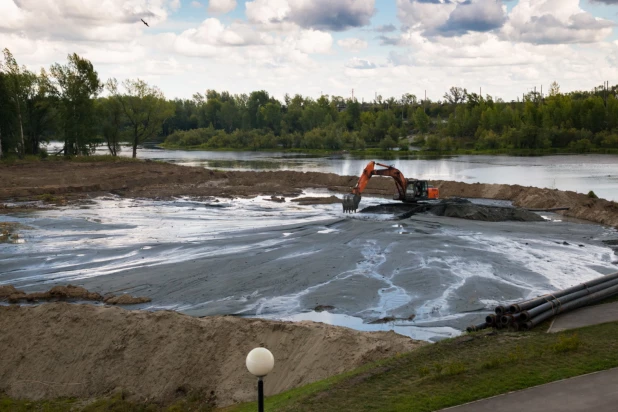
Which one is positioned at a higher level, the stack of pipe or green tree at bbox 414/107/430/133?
green tree at bbox 414/107/430/133

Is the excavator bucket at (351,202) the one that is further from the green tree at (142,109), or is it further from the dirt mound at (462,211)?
the green tree at (142,109)

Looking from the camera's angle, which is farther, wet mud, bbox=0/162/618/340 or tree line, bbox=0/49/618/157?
tree line, bbox=0/49/618/157

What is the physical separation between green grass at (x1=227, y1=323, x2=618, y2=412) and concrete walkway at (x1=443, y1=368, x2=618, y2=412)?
0.23 metres

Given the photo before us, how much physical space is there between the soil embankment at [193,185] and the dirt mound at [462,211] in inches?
180

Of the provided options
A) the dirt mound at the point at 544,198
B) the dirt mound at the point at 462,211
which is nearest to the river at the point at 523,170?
the dirt mound at the point at 544,198

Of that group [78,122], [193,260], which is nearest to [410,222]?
[193,260]

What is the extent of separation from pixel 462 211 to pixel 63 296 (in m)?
24.5

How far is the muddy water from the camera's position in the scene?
68.2 ft

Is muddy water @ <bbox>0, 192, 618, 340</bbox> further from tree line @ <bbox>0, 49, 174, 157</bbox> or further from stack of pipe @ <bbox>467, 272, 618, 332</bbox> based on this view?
tree line @ <bbox>0, 49, 174, 157</bbox>

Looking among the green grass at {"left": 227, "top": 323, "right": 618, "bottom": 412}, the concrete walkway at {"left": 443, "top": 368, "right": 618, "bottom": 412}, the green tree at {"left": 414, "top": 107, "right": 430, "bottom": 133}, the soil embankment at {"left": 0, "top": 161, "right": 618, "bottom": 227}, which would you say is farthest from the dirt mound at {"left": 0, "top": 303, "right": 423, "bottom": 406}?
the green tree at {"left": 414, "top": 107, "right": 430, "bottom": 133}

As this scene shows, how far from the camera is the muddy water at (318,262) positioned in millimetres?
20781

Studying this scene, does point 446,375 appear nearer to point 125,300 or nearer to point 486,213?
point 125,300

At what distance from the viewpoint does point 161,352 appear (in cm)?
1563

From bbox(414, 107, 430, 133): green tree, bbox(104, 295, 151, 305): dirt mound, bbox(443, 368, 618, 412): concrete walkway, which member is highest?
bbox(414, 107, 430, 133): green tree
